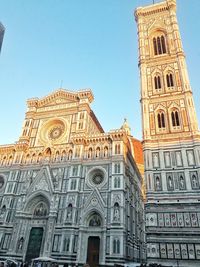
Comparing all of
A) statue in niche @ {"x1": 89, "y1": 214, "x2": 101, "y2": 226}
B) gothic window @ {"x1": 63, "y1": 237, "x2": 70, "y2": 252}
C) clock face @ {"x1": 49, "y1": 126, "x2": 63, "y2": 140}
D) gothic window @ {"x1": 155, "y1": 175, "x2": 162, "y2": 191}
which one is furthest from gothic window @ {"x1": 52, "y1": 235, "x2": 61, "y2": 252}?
clock face @ {"x1": 49, "y1": 126, "x2": 63, "y2": 140}

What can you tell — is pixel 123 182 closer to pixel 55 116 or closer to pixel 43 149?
pixel 43 149

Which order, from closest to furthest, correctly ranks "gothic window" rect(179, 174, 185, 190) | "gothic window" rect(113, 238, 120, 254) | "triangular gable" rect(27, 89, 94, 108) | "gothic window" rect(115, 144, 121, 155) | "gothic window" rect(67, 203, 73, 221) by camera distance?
"gothic window" rect(113, 238, 120, 254) < "gothic window" rect(179, 174, 185, 190) < "gothic window" rect(67, 203, 73, 221) < "gothic window" rect(115, 144, 121, 155) < "triangular gable" rect(27, 89, 94, 108)

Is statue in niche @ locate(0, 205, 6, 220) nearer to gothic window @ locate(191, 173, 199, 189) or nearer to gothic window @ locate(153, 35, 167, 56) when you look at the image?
gothic window @ locate(191, 173, 199, 189)

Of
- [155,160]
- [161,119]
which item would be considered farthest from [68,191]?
[161,119]

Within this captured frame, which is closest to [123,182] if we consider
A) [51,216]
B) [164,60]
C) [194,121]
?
[51,216]

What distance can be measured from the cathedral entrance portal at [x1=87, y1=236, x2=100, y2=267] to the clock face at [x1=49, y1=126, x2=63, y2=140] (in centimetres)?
1396

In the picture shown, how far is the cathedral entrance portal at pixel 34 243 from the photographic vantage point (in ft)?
82.9

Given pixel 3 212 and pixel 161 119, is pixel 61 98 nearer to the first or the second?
pixel 161 119

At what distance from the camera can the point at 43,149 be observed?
1227 inches

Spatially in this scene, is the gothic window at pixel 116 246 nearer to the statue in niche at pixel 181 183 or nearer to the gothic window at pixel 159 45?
the statue in niche at pixel 181 183

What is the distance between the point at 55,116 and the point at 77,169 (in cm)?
954

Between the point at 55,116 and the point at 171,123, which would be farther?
the point at 55,116

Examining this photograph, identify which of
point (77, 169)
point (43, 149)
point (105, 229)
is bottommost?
point (105, 229)

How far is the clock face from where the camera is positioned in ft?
107
